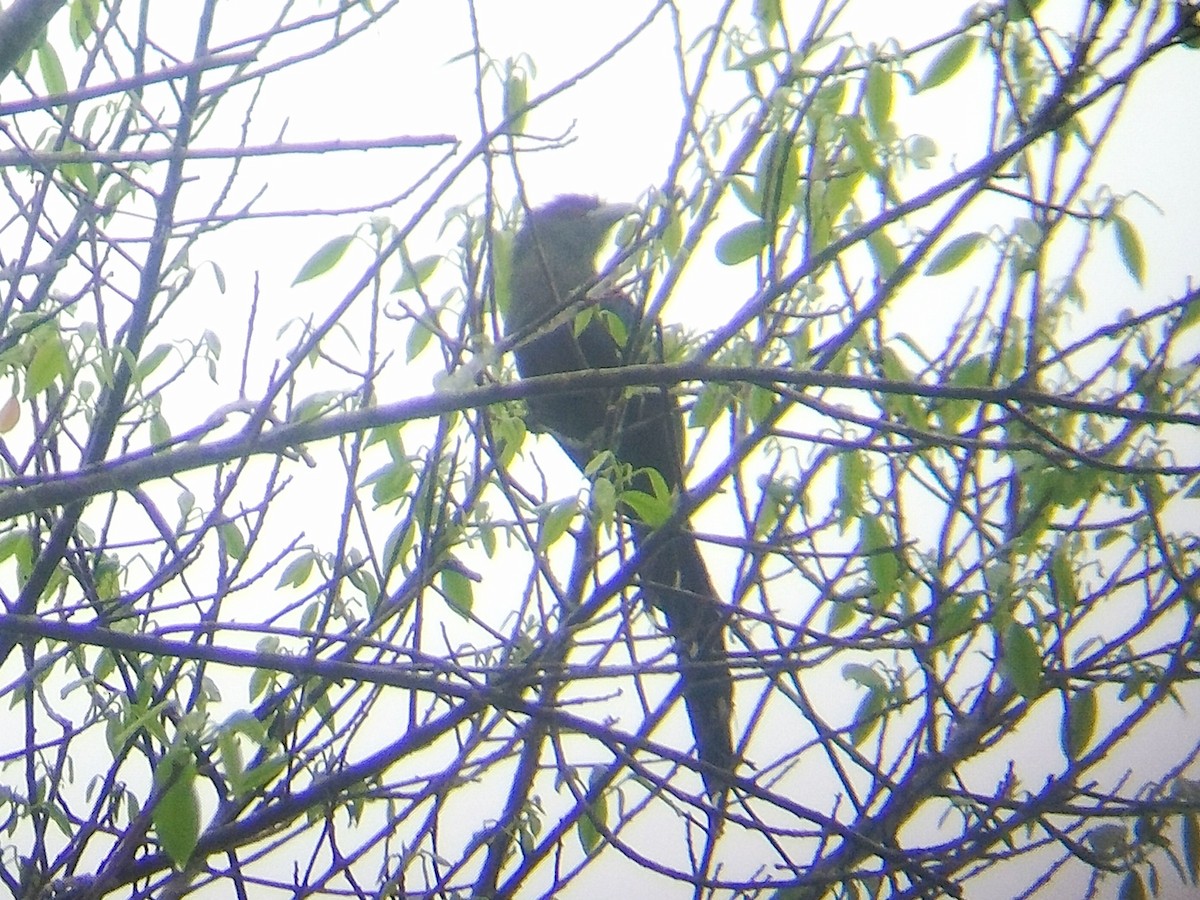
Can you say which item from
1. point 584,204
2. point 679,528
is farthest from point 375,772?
point 584,204

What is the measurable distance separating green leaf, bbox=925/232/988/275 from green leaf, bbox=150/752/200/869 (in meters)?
1.09

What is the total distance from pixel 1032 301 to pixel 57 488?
126 centimetres

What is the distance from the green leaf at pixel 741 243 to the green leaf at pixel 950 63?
27 cm

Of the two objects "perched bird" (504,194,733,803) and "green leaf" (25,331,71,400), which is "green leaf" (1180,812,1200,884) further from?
"green leaf" (25,331,71,400)

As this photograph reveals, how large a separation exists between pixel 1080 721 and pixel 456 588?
1039mm

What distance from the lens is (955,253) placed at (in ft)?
4.80

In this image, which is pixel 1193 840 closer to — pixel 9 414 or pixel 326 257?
pixel 326 257

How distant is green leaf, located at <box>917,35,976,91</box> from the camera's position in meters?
1.40

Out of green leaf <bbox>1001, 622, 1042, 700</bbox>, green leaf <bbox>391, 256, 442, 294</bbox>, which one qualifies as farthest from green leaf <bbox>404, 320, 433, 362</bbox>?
green leaf <bbox>1001, 622, 1042, 700</bbox>

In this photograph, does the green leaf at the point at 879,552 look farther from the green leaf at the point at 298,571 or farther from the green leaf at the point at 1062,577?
the green leaf at the point at 298,571

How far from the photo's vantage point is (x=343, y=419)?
1183mm

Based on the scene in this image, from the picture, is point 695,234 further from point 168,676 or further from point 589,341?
point 589,341

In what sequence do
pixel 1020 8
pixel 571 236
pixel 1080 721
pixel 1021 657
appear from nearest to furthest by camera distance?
1. pixel 1020 8
2. pixel 1021 657
3. pixel 1080 721
4. pixel 571 236

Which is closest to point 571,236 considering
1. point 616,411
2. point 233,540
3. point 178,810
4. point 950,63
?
point 616,411
